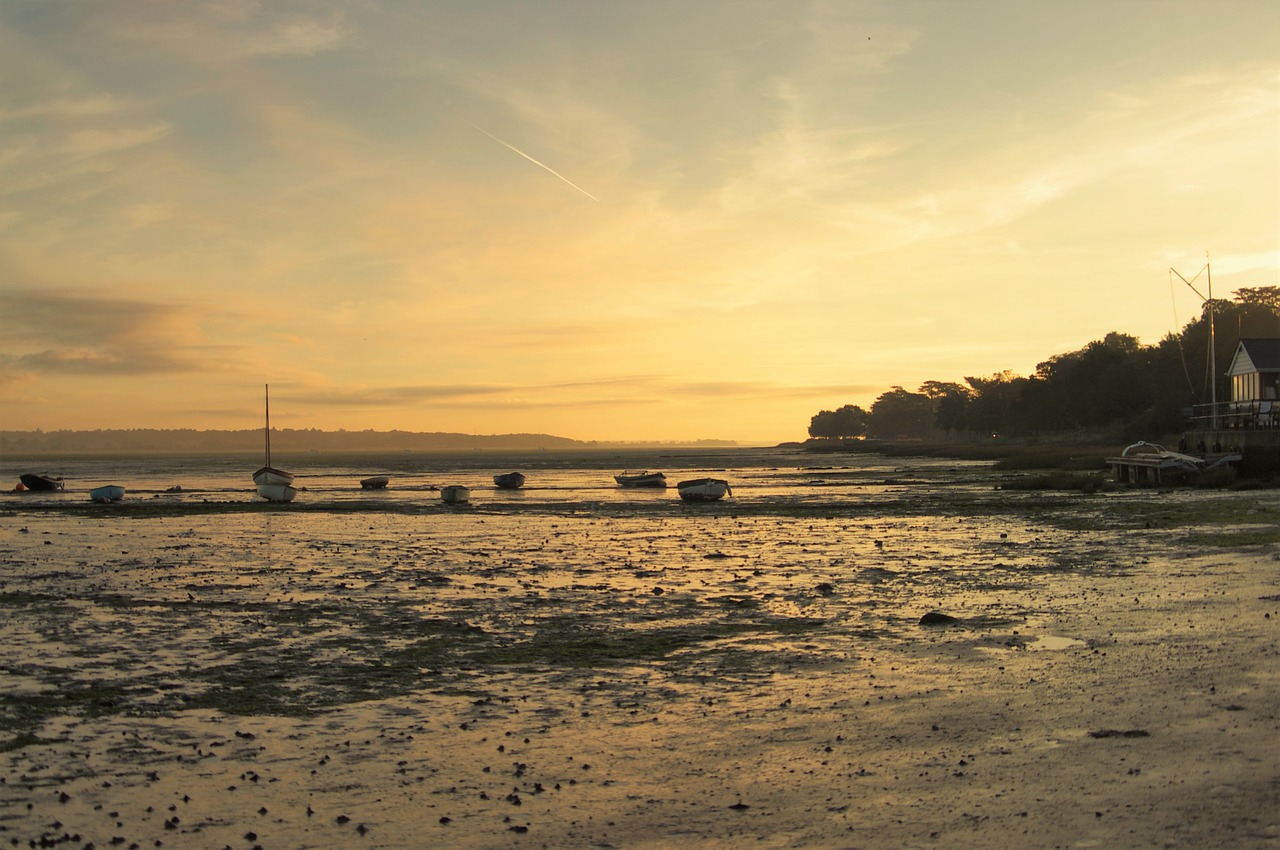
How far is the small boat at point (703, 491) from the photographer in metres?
60.2

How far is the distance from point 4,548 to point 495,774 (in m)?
33.0

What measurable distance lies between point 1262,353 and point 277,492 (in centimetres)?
6488

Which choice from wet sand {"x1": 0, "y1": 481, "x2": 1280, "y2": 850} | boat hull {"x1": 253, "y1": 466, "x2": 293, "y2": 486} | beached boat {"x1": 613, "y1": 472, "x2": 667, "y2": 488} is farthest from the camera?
beached boat {"x1": 613, "y1": 472, "x2": 667, "y2": 488}

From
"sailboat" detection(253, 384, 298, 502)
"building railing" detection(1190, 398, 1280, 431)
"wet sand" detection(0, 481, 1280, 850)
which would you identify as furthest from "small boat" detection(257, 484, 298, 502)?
"building railing" detection(1190, 398, 1280, 431)

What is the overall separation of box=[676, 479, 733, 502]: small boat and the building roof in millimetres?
35684

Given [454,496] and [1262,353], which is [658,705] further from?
[1262,353]

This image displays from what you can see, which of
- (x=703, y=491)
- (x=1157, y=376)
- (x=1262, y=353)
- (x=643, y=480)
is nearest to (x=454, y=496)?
(x=703, y=491)

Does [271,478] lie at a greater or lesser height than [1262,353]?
lesser

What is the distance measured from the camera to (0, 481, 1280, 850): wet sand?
8594 millimetres

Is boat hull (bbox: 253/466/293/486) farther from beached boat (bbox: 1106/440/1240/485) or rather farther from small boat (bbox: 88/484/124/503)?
beached boat (bbox: 1106/440/1240/485)

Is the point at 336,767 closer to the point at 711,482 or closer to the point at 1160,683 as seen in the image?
the point at 1160,683

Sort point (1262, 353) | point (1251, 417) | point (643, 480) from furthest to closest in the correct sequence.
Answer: point (643, 480) < point (1262, 353) < point (1251, 417)

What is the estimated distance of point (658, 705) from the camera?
41.3ft

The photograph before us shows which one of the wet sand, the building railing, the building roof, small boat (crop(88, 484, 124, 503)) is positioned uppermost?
the building roof
